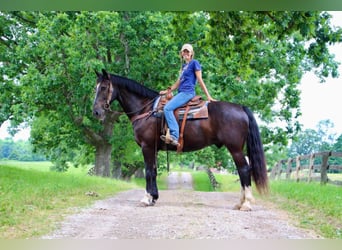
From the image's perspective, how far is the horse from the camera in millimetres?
4441

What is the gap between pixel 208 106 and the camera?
4.55 meters

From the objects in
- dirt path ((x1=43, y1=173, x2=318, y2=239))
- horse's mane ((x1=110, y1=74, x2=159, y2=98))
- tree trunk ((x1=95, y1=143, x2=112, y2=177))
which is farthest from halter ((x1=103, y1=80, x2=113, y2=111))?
tree trunk ((x1=95, y1=143, x2=112, y2=177))

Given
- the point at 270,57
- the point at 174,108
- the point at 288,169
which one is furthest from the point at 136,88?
the point at 288,169

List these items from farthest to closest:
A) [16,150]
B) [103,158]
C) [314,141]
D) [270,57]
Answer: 1. [103,158]
2. [270,57]
3. [16,150]
4. [314,141]

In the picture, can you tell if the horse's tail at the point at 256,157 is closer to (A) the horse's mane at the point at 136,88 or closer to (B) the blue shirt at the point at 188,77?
(B) the blue shirt at the point at 188,77

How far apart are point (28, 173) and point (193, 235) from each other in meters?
2.64

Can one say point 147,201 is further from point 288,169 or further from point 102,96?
point 288,169

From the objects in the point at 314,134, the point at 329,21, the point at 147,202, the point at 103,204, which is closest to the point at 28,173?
the point at 103,204

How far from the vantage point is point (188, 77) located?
15.1 feet

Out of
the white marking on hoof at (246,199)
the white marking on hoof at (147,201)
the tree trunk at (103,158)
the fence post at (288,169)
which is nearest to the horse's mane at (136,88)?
the white marking on hoof at (147,201)

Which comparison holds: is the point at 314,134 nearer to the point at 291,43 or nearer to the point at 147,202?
the point at 291,43

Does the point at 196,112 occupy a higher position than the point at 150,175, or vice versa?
the point at 196,112

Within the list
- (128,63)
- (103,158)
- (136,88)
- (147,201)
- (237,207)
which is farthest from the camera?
(103,158)

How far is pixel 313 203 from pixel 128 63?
9.98 feet
